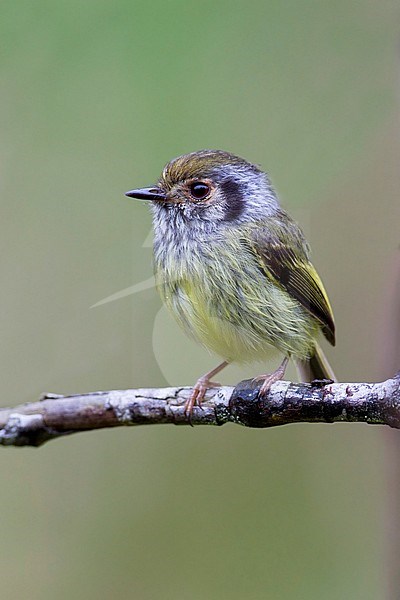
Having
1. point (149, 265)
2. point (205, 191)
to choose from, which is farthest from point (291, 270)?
point (149, 265)

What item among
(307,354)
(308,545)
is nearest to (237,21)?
(307,354)

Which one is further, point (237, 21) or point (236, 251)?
point (237, 21)

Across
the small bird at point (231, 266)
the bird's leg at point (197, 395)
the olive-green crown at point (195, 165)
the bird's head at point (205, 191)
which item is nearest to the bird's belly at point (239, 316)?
the small bird at point (231, 266)

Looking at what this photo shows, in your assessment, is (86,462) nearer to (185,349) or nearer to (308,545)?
→ (185,349)

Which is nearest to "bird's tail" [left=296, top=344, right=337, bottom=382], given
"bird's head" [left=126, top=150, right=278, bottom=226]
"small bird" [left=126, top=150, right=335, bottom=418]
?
"small bird" [left=126, top=150, right=335, bottom=418]

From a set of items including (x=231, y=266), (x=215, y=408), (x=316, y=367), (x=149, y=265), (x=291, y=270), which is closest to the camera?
(x=215, y=408)

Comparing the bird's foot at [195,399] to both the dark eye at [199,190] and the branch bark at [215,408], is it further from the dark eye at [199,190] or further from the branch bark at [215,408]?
the dark eye at [199,190]

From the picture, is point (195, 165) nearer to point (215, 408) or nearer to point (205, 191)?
point (205, 191)
